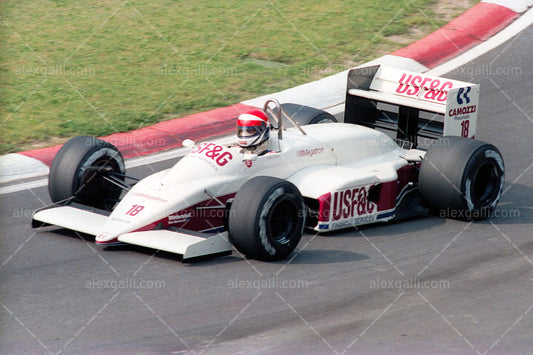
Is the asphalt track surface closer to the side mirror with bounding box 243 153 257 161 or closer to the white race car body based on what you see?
the white race car body

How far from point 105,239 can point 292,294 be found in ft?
5.69

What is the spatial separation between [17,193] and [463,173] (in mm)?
4777

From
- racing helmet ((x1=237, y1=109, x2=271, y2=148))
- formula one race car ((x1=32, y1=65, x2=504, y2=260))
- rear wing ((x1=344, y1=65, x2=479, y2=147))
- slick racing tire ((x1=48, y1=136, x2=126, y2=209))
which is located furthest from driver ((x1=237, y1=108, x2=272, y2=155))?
rear wing ((x1=344, y1=65, x2=479, y2=147))

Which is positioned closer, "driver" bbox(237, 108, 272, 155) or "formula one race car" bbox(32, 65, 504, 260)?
"formula one race car" bbox(32, 65, 504, 260)

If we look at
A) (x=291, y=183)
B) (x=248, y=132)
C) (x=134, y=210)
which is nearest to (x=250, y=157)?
(x=248, y=132)

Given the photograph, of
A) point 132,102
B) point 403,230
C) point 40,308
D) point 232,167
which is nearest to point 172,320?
point 40,308

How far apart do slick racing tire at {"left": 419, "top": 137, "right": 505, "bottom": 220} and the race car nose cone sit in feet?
10.2

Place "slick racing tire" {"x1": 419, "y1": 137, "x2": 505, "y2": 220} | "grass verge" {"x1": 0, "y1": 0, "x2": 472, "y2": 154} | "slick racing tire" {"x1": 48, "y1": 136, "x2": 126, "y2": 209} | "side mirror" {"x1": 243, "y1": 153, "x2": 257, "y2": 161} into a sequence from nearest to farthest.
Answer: "side mirror" {"x1": 243, "y1": 153, "x2": 257, "y2": 161} < "slick racing tire" {"x1": 48, "y1": 136, "x2": 126, "y2": 209} < "slick racing tire" {"x1": 419, "y1": 137, "x2": 505, "y2": 220} < "grass verge" {"x1": 0, "y1": 0, "x2": 472, "y2": 154}

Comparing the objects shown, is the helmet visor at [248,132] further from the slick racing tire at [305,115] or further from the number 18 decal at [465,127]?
the number 18 decal at [465,127]

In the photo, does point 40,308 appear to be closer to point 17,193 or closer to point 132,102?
point 17,193

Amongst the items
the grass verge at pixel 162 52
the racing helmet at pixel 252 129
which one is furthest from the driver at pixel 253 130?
the grass verge at pixel 162 52

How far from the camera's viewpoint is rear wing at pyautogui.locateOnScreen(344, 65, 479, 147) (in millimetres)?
9328

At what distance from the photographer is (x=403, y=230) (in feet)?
27.9

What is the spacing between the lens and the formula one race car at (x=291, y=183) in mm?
7430
